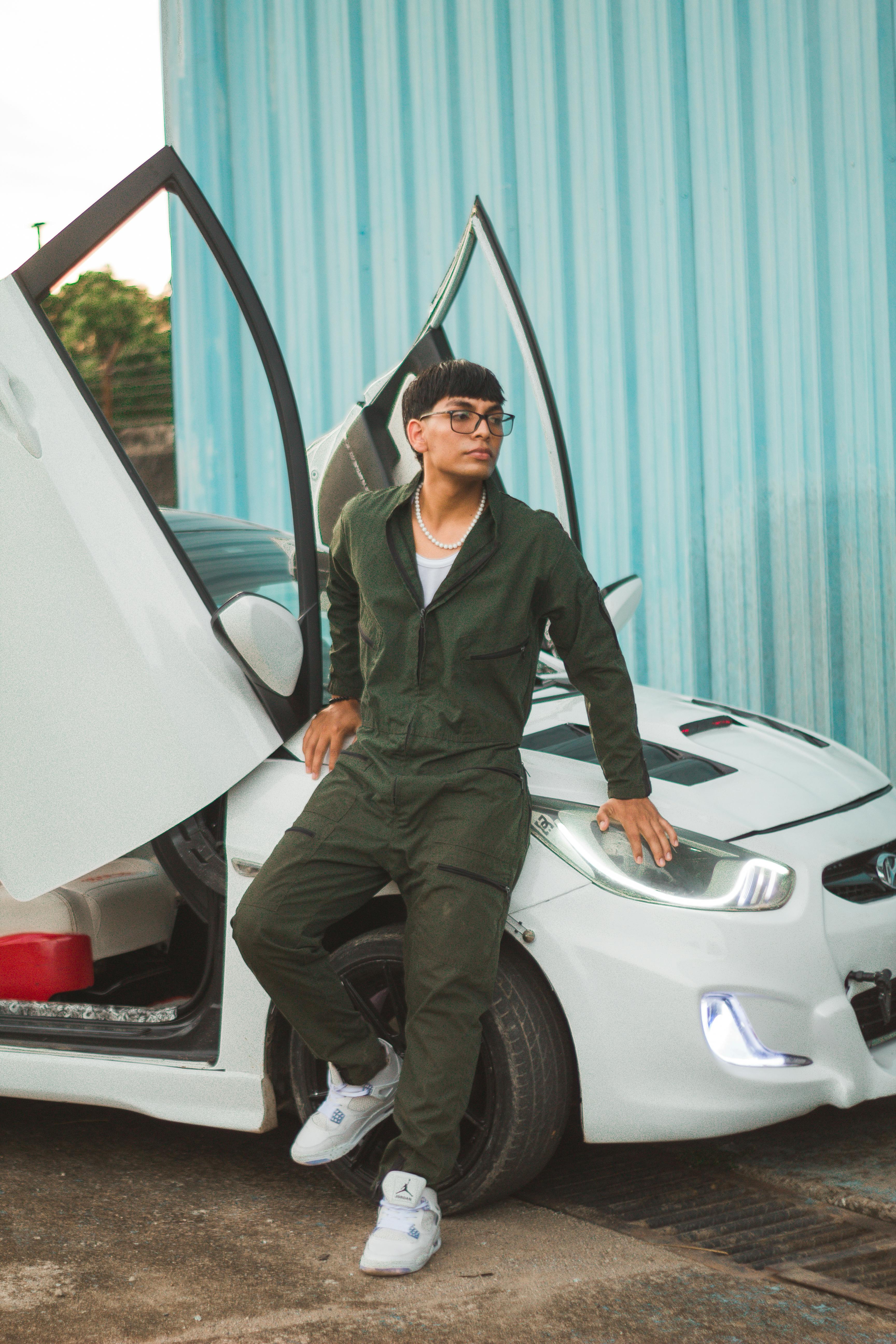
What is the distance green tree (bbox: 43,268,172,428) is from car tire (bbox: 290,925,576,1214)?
2.78 metres

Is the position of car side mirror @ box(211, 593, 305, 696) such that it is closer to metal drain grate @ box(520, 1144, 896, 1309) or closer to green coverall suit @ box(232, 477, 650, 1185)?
green coverall suit @ box(232, 477, 650, 1185)

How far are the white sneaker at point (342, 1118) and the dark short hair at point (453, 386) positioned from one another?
137 cm

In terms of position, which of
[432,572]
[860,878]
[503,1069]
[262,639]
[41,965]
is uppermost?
[432,572]

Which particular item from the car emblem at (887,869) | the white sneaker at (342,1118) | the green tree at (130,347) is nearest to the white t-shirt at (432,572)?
the white sneaker at (342,1118)

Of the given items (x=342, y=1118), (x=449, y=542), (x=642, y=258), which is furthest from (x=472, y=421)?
(x=642, y=258)

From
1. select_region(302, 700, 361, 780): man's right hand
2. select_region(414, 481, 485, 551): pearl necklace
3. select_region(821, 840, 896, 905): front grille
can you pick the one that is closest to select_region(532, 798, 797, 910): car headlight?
select_region(821, 840, 896, 905): front grille

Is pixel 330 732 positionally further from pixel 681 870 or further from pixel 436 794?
pixel 681 870

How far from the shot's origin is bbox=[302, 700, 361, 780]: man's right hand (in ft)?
8.85

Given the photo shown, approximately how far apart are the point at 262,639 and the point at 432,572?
0.39 meters

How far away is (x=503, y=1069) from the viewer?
242 cm

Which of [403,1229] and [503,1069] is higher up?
[503,1069]

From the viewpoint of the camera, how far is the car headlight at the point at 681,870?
7.92 feet

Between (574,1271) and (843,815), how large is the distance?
43.3 inches

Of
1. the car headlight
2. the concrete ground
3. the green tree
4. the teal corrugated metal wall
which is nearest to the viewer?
the concrete ground
